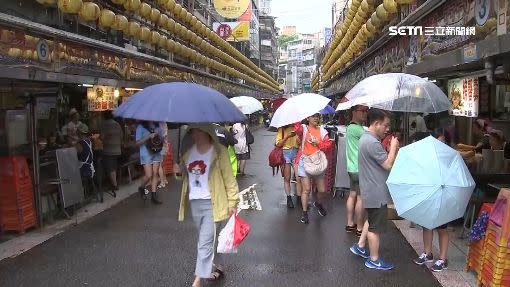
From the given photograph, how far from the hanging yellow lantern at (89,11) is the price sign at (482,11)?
6.69 meters

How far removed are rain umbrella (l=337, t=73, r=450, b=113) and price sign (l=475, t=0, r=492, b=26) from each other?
1736mm

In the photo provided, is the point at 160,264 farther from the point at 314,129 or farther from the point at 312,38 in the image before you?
the point at 312,38

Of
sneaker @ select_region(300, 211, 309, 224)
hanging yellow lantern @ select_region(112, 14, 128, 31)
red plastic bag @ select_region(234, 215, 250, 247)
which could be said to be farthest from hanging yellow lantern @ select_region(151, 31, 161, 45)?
red plastic bag @ select_region(234, 215, 250, 247)

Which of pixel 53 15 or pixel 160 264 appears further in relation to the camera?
pixel 53 15

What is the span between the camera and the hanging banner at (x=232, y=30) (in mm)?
29141

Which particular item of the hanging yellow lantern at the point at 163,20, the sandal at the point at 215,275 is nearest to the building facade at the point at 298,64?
the hanging yellow lantern at the point at 163,20

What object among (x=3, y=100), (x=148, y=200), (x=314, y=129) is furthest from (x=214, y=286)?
(x=3, y=100)

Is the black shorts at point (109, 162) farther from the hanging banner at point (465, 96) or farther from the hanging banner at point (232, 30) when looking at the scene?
the hanging banner at point (232, 30)

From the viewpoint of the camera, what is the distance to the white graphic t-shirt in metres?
5.01

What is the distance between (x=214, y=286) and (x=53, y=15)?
963cm

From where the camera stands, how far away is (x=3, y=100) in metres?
10.1

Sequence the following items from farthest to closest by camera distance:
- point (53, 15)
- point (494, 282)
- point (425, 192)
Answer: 1. point (53, 15)
2. point (425, 192)
3. point (494, 282)

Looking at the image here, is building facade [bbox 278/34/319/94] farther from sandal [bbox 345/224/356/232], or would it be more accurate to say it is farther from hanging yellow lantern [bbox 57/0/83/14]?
sandal [bbox 345/224/356/232]

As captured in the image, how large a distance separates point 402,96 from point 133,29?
8047 mm
